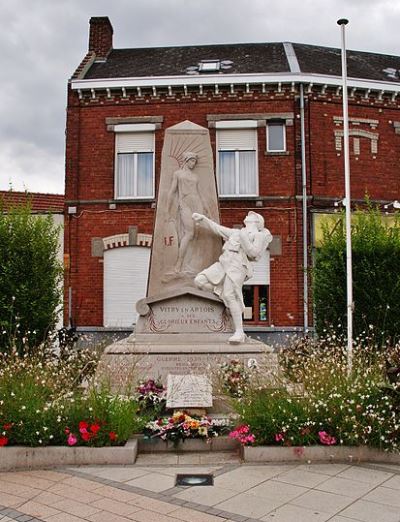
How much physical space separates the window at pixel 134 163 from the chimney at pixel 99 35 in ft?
14.0

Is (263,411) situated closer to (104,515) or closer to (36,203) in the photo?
(104,515)

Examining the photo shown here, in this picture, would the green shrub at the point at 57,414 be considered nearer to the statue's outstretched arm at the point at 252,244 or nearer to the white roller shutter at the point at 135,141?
the statue's outstretched arm at the point at 252,244

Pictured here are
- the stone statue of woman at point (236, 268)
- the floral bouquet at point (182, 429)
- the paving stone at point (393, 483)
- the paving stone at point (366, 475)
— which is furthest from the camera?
the stone statue of woman at point (236, 268)

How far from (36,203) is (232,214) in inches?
323

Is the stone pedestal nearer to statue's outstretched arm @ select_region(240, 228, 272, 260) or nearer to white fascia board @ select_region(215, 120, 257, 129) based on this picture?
statue's outstretched arm @ select_region(240, 228, 272, 260)

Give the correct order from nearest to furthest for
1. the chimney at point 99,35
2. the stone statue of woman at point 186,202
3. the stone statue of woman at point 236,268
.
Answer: the stone statue of woman at point 236,268, the stone statue of woman at point 186,202, the chimney at point 99,35

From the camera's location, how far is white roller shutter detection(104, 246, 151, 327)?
56.6ft

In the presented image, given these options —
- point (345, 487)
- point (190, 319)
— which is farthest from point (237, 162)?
point (345, 487)

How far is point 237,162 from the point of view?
58.5 feet

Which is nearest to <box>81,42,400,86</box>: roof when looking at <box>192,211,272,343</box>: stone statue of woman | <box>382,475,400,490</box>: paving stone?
<box>192,211,272,343</box>: stone statue of woman

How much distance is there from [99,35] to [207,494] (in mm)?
19167

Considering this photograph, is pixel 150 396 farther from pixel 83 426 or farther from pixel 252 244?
pixel 252 244

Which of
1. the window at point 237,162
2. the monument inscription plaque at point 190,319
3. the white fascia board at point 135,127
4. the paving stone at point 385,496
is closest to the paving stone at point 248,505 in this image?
the paving stone at point 385,496

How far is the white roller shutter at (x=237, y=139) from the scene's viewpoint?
17766 mm
